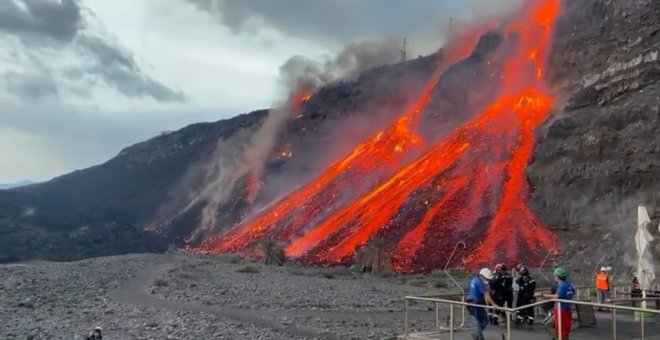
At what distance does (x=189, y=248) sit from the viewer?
106 meters

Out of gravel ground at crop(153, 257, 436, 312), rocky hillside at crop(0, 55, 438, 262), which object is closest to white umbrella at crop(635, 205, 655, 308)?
gravel ground at crop(153, 257, 436, 312)

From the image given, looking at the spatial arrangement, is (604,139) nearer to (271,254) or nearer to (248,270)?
(248,270)

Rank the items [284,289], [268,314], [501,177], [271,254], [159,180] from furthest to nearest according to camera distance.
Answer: [159,180] → [271,254] → [501,177] → [284,289] → [268,314]

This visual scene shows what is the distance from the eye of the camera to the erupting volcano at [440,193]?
58.1 metres

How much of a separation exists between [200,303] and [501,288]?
63.1 feet

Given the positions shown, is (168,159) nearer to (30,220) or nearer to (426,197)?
(30,220)

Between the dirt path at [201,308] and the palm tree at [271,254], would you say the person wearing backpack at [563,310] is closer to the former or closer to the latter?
the dirt path at [201,308]

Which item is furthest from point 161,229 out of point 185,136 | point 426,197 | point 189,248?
point 426,197

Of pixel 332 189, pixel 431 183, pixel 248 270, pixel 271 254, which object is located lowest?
pixel 248 270

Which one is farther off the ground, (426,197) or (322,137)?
(322,137)

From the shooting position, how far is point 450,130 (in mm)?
83500

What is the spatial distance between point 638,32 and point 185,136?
137 m

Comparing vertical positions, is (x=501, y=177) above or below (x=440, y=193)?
above

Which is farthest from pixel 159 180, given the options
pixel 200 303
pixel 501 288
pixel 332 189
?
pixel 501 288
